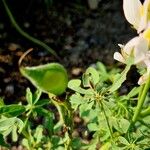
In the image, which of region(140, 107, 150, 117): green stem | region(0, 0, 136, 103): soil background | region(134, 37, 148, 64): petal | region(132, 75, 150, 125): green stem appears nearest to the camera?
region(134, 37, 148, 64): petal

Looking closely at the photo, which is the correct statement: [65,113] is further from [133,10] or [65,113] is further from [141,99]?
[133,10]

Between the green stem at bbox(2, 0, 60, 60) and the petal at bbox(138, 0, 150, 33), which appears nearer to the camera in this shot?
the petal at bbox(138, 0, 150, 33)

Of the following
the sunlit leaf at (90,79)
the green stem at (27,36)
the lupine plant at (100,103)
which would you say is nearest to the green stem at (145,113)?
the lupine plant at (100,103)

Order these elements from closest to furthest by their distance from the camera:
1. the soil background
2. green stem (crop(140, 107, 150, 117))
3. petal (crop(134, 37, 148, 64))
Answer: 1. petal (crop(134, 37, 148, 64))
2. green stem (crop(140, 107, 150, 117))
3. the soil background

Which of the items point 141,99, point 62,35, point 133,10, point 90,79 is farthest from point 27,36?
point 133,10

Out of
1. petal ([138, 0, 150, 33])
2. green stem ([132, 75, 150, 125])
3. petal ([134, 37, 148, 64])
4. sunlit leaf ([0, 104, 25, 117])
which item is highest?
petal ([138, 0, 150, 33])

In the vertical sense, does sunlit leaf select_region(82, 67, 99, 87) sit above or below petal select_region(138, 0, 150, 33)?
below

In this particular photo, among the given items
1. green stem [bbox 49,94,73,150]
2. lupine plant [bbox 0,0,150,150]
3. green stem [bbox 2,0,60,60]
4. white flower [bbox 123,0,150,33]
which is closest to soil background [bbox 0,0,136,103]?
green stem [bbox 2,0,60,60]

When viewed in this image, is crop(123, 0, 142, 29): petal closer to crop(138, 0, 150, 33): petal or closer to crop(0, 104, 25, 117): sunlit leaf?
crop(138, 0, 150, 33): petal

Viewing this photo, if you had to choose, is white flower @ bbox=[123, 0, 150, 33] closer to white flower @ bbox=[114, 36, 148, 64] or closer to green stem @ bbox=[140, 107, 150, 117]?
white flower @ bbox=[114, 36, 148, 64]
